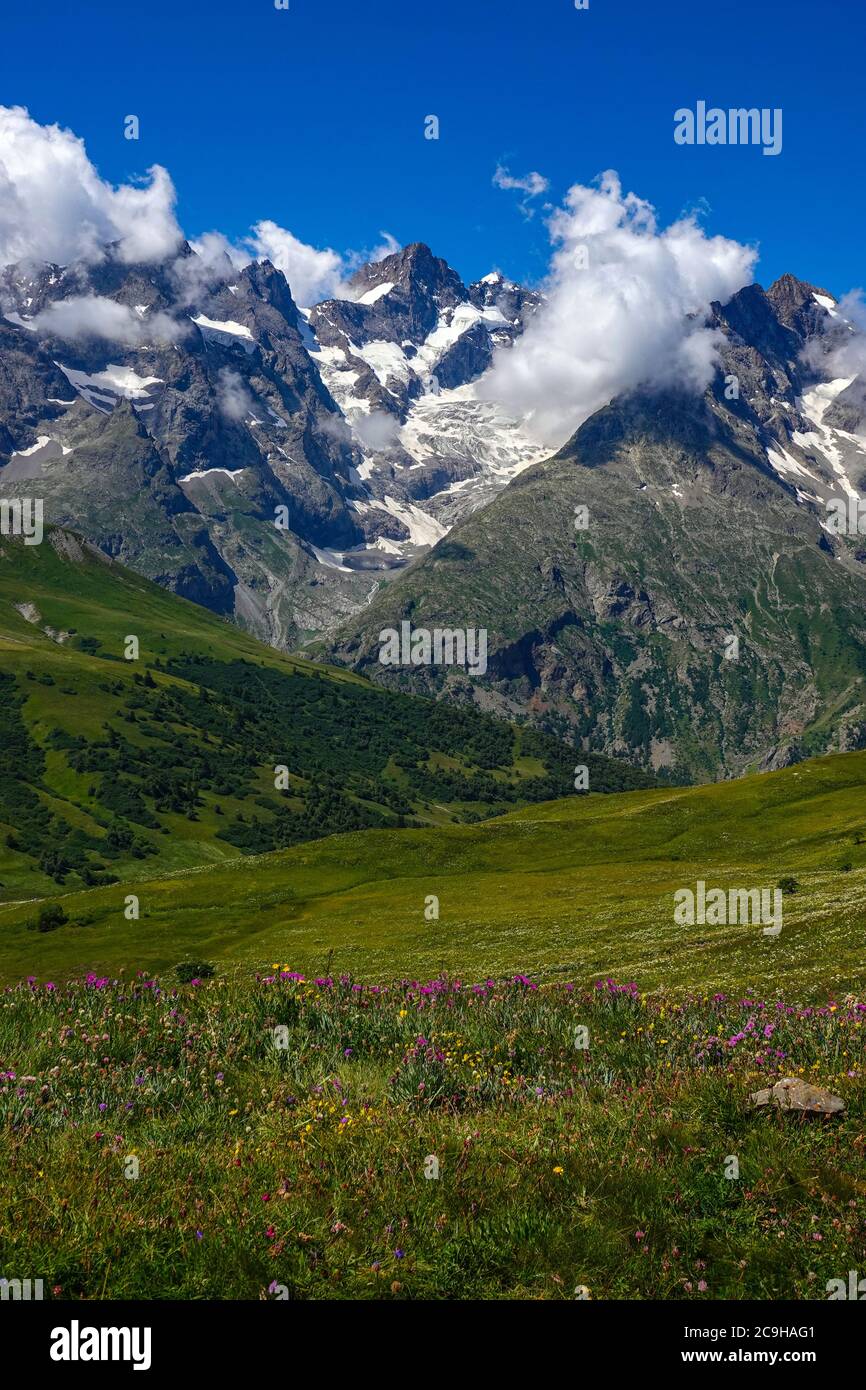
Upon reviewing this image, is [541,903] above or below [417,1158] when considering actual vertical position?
above

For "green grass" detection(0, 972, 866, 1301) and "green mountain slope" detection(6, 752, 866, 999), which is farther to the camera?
"green mountain slope" detection(6, 752, 866, 999)

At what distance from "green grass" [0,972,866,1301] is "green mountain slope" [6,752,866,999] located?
1505 centimetres

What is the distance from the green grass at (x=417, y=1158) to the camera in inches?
414

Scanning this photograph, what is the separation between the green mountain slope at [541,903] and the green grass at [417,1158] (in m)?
15.1

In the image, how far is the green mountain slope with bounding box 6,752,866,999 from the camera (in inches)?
1902

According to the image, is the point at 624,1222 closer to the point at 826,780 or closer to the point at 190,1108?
the point at 190,1108

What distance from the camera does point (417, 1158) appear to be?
12484mm

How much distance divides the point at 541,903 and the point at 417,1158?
77271 millimetres

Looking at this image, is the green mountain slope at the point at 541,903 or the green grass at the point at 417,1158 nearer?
the green grass at the point at 417,1158

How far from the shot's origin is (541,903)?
290 ft

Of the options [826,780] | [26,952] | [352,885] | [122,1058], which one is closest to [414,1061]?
[122,1058]

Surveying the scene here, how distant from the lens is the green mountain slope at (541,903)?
48.3 m

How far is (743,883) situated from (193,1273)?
73101 mm

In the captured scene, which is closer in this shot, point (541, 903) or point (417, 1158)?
point (417, 1158)
